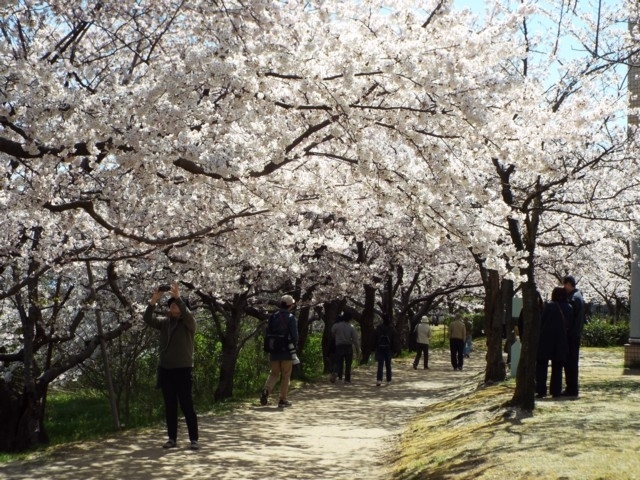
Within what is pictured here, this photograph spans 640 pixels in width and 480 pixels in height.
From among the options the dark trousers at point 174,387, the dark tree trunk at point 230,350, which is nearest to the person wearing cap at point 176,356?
the dark trousers at point 174,387

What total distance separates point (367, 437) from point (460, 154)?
4313 millimetres

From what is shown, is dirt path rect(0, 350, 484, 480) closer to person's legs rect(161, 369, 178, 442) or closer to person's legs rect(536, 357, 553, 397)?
person's legs rect(161, 369, 178, 442)

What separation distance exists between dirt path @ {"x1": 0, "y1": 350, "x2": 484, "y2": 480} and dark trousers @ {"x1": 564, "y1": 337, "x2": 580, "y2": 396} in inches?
99.1

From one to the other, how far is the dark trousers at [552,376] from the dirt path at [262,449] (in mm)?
2118

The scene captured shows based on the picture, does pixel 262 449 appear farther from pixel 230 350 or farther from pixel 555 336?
pixel 230 350

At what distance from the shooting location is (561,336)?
1187 cm

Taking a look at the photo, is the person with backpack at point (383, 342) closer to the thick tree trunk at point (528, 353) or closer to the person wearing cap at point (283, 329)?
the person wearing cap at point (283, 329)

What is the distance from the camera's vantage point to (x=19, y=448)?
1430 cm

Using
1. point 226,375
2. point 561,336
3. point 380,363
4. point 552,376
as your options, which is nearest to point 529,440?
point 561,336

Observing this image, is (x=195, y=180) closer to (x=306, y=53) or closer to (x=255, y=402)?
(x=306, y=53)

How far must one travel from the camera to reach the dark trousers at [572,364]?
12.0 meters

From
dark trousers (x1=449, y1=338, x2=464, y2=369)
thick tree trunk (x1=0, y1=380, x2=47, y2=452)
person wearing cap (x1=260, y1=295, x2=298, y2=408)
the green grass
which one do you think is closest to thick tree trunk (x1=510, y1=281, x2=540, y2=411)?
person wearing cap (x1=260, y1=295, x2=298, y2=408)

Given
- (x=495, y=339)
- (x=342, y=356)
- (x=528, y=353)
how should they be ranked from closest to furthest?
(x=528, y=353), (x=495, y=339), (x=342, y=356)

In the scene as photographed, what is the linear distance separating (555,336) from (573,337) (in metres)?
0.29
